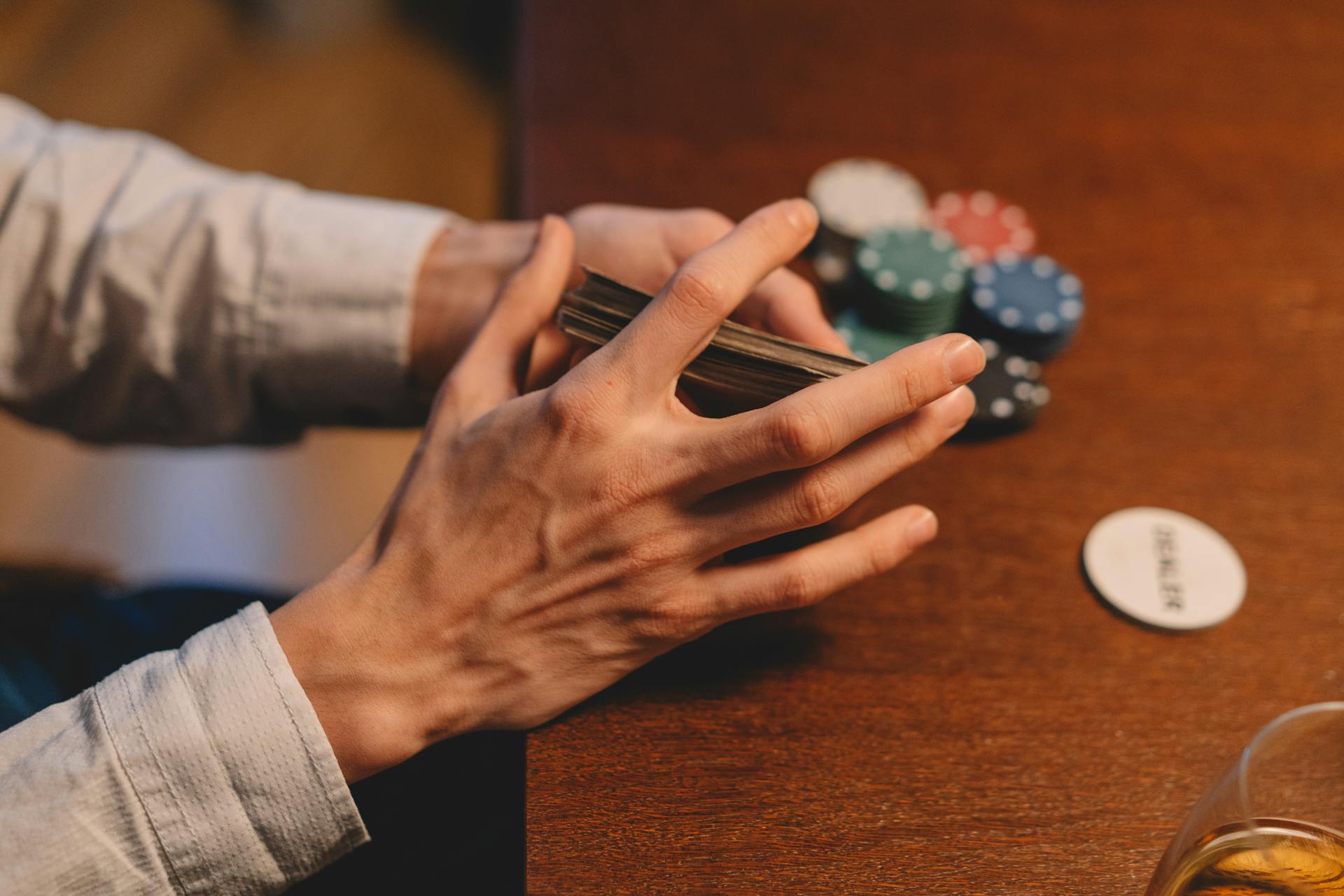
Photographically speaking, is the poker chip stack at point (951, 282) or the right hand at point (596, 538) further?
the poker chip stack at point (951, 282)

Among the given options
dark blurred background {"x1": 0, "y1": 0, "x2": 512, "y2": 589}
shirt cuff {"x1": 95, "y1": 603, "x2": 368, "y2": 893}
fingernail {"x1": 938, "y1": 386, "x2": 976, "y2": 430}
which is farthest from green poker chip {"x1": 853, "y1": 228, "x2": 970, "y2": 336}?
dark blurred background {"x1": 0, "y1": 0, "x2": 512, "y2": 589}

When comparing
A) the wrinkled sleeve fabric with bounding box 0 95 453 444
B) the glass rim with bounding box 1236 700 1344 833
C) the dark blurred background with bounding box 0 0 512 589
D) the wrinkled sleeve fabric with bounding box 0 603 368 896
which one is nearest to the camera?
the glass rim with bounding box 1236 700 1344 833

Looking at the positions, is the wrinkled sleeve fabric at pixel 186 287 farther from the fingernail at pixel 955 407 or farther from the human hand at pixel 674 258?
the fingernail at pixel 955 407

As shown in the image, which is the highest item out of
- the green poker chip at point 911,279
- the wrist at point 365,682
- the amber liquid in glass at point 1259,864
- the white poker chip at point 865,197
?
the white poker chip at point 865,197

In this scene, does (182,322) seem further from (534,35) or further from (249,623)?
(534,35)

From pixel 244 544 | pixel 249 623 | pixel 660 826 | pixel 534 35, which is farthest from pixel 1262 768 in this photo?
pixel 244 544

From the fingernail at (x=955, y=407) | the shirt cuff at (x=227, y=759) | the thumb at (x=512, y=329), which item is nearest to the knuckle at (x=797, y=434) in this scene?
the fingernail at (x=955, y=407)

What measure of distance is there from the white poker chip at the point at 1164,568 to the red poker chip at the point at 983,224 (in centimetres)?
32

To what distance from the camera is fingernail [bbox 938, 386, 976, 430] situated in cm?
66

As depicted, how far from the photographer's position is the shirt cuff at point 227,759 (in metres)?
0.60

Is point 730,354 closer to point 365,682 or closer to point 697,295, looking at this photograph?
point 697,295

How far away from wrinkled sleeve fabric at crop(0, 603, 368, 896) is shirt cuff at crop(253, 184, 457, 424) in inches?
13.3

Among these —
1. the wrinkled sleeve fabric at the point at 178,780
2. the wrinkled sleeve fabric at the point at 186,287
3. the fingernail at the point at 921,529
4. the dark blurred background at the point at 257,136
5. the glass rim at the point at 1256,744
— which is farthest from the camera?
the dark blurred background at the point at 257,136

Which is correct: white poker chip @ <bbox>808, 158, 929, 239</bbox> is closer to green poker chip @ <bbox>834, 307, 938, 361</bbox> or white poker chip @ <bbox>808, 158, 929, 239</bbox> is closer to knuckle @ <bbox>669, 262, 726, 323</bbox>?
green poker chip @ <bbox>834, 307, 938, 361</bbox>
